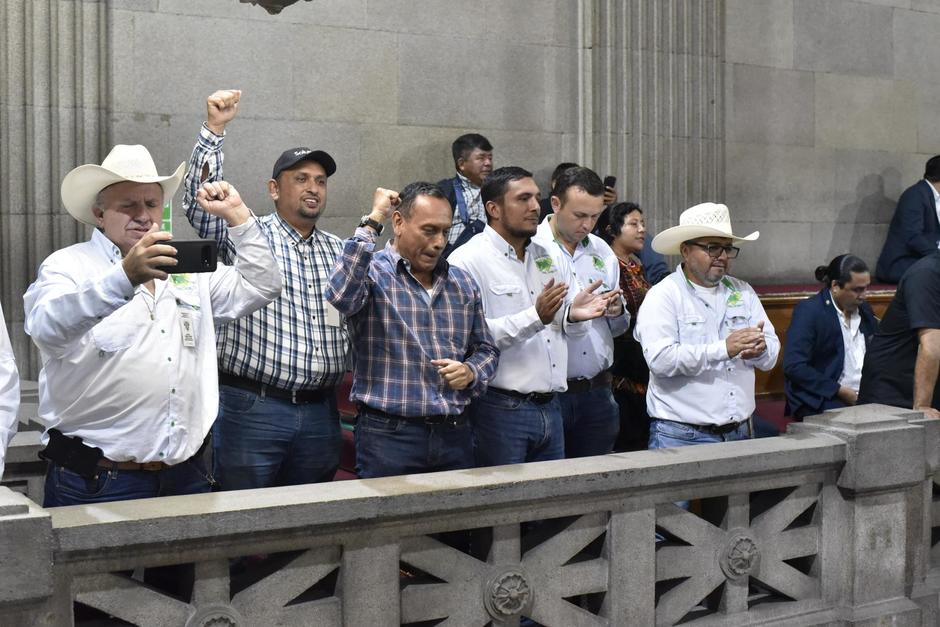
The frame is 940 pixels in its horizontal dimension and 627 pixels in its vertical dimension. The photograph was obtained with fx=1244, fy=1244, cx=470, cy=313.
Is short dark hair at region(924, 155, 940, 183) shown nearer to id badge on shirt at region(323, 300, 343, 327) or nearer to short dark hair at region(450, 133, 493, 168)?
short dark hair at region(450, 133, 493, 168)

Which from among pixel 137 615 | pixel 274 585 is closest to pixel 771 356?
pixel 274 585

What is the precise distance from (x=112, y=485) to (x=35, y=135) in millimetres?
4184

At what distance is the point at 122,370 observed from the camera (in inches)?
175

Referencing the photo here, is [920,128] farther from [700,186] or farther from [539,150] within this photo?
[539,150]

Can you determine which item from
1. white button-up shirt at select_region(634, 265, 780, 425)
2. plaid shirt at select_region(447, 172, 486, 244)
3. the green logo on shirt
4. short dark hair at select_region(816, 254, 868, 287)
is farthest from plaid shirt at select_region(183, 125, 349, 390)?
short dark hair at select_region(816, 254, 868, 287)

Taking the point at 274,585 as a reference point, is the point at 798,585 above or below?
below

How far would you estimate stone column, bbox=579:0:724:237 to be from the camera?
10.3 metres

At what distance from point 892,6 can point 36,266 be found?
8.73 m

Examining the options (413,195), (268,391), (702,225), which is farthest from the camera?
(702,225)

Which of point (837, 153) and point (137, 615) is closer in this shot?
point (137, 615)

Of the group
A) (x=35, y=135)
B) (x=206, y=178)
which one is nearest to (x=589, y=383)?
(x=206, y=178)

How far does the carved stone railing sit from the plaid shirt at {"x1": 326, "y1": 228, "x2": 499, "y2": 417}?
0.43m

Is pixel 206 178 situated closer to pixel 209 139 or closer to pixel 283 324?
pixel 209 139

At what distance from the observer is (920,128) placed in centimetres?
1267
